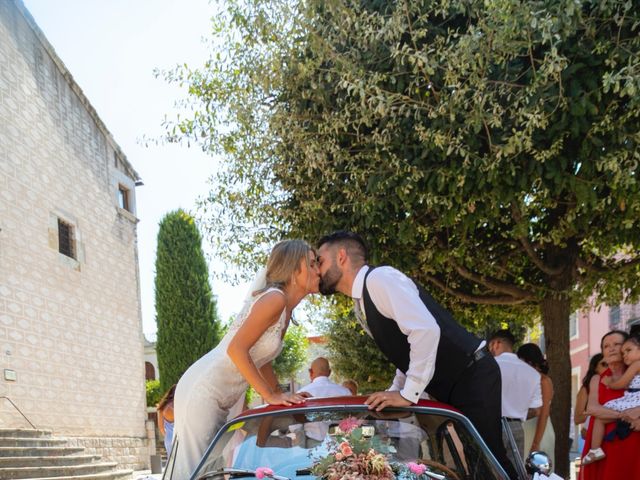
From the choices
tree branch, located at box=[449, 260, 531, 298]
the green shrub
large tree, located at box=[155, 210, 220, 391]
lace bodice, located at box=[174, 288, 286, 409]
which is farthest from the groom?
the green shrub

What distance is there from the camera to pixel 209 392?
384cm

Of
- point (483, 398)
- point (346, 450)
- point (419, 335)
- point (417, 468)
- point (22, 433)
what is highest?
point (419, 335)

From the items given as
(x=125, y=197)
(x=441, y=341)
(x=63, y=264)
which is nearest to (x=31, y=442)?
(x=63, y=264)

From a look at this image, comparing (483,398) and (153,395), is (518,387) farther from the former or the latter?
(153,395)

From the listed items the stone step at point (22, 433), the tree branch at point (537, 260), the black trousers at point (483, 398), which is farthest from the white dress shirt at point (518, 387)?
the stone step at point (22, 433)

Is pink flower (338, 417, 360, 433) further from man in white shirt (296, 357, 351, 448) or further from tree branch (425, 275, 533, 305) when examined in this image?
tree branch (425, 275, 533, 305)

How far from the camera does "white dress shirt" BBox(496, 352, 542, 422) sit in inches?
247

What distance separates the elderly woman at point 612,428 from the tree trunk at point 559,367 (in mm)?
2047

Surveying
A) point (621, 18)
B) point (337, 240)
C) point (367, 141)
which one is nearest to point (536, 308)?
point (367, 141)

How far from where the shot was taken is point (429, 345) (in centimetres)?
348

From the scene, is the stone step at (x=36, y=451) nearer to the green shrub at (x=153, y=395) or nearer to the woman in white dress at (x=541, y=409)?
the woman in white dress at (x=541, y=409)

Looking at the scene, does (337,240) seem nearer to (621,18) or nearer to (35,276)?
(621,18)

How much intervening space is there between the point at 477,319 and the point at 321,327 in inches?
403

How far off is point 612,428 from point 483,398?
112 inches
